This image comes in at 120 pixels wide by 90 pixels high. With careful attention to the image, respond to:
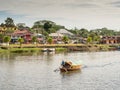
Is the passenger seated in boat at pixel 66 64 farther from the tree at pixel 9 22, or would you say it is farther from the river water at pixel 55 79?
the tree at pixel 9 22

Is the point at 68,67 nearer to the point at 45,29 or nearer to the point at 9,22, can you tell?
the point at 9,22

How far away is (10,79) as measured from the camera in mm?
33781

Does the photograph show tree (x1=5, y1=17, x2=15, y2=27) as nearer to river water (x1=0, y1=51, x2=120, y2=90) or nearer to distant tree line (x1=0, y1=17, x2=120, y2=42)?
distant tree line (x1=0, y1=17, x2=120, y2=42)

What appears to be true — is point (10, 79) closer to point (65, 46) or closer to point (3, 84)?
point (3, 84)

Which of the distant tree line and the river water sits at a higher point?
the distant tree line

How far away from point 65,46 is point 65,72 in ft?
157

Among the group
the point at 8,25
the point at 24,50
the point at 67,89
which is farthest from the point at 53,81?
the point at 8,25

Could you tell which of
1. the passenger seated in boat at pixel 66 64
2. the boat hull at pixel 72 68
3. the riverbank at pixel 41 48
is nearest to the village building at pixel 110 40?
the riverbank at pixel 41 48

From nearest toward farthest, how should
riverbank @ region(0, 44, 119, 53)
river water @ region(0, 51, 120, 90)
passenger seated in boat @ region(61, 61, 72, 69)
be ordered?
river water @ region(0, 51, 120, 90)
passenger seated in boat @ region(61, 61, 72, 69)
riverbank @ region(0, 44, 119, 53)

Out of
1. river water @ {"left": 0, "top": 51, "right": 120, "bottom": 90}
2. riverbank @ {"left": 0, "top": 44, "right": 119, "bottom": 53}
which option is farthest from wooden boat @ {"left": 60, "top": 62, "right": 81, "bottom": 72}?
riverbank @ {"left": 0, "top": 44, "right": 119, "bottom": 53}

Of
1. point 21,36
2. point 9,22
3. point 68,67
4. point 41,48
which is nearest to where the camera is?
point 68,67

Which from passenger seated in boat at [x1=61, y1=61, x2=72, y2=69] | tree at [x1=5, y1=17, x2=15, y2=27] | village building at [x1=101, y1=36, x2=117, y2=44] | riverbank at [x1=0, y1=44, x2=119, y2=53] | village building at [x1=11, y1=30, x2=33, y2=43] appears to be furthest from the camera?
tree at [x1=5, y1=17, x2=15, y2=27]

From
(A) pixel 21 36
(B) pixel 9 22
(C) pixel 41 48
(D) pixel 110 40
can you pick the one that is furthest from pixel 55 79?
(D) pixel 110 40

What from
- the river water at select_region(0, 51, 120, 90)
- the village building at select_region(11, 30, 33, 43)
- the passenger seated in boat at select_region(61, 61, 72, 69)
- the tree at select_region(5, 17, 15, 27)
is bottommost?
the river water at select_region(0, 51, 120, 90)
